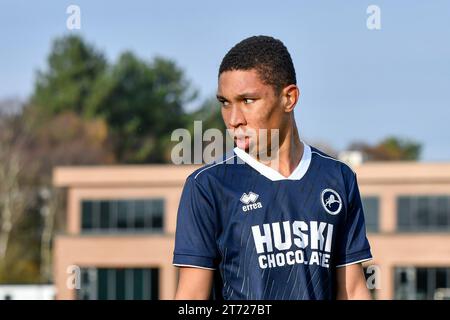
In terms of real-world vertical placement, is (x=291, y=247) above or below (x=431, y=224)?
above

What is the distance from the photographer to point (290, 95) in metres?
5.21

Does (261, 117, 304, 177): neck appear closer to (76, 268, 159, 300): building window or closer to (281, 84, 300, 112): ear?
(281, 84, 300, 112): ear

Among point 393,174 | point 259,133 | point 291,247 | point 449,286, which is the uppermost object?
point 259,133

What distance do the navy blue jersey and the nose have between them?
21 cm

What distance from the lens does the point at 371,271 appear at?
31.9ft

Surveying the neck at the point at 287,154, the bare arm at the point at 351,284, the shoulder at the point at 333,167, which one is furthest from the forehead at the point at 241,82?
the bare arm at the point at 351,284

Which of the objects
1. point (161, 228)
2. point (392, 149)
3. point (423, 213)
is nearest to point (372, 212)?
point (423, 213)

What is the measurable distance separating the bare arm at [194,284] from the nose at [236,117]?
0.63 meters

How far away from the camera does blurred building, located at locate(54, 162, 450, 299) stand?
5944 cm

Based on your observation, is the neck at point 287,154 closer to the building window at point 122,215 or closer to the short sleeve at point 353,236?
the short sleeve at point 353,236

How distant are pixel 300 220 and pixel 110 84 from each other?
7779cm

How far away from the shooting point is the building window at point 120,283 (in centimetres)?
6144
